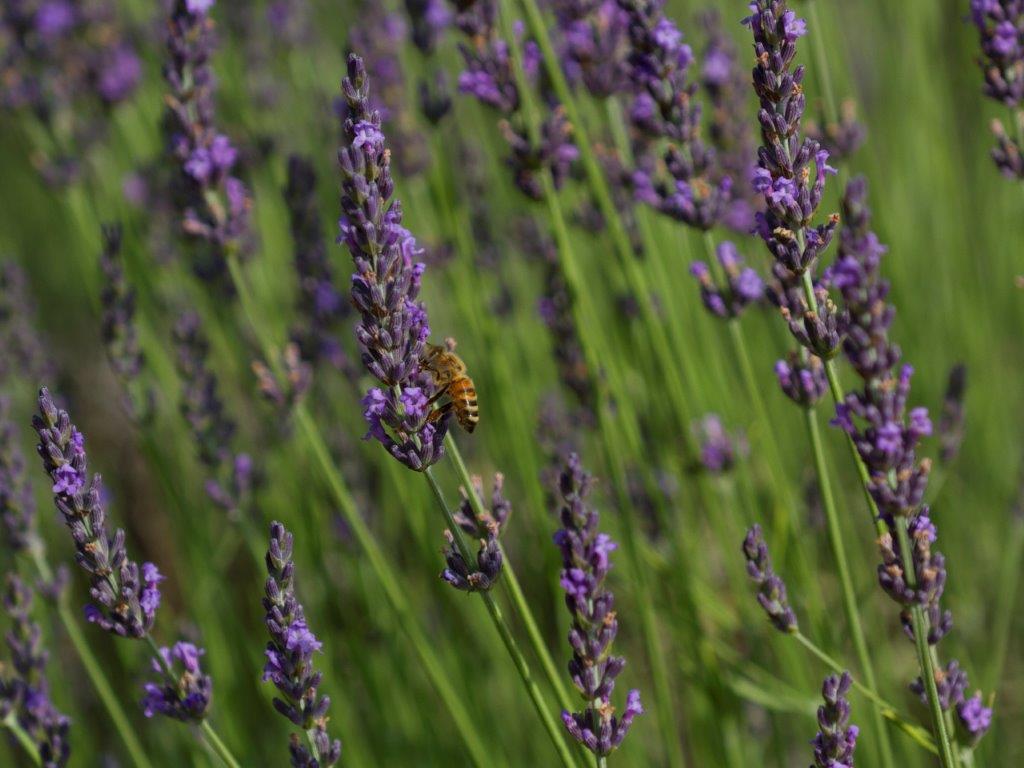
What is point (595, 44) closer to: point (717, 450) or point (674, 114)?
point (674, 114)

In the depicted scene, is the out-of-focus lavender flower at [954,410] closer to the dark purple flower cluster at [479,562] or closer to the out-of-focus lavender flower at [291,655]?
the dark purple flower cluster at [479,562]

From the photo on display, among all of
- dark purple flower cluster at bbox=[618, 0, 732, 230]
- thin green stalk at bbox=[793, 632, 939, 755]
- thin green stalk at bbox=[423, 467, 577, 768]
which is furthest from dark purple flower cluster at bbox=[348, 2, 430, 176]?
thin green stalk at bbox=[793, 632, 939, 755]

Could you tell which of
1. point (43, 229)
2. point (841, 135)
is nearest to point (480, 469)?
point (841, 135)

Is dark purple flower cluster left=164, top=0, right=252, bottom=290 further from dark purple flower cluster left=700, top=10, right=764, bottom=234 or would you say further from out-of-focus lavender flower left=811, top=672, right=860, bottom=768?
out-of-focus lavender flower left=811, top=672, right=860, bottom=768

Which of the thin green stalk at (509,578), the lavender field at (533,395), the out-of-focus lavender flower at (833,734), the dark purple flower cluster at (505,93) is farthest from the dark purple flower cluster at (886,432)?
the dark purple flower cluster at (505,93)

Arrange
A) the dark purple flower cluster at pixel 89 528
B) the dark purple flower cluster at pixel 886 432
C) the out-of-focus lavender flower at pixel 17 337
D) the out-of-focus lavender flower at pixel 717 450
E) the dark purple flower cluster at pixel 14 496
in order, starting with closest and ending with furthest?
1. the dark purple flower cluster at pixel 886 432
2. the dark purple flower cluster at pixel 89 528
3. the dark purple flower cluster at pixel 14 496
4. the out-of-focus lavender flower at pixel 717 450
5. the out-of-focus lavender flower at pixel 17 337
